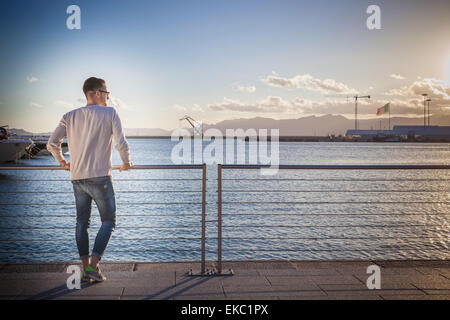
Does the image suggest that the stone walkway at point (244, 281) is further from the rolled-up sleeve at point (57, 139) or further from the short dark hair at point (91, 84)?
the short dark hair at point (91, 84)

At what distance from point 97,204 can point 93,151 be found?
0.52m

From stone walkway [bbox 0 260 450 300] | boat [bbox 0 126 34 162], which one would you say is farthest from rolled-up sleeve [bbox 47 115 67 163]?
boat [bbox 0 126 34 162]

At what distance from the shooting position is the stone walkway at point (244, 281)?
3.66m

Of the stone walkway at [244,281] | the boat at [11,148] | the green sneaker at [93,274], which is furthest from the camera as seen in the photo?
the boat at [11,148]

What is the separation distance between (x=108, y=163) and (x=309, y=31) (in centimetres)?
1327

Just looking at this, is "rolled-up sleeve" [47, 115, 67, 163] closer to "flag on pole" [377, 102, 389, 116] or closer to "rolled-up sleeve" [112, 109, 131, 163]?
"rolled-up sleeve" [112, 109, 131, 163]

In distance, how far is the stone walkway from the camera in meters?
3.66

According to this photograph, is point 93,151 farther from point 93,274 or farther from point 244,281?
point 244,281

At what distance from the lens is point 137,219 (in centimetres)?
1652

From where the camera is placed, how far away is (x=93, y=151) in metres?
3.80

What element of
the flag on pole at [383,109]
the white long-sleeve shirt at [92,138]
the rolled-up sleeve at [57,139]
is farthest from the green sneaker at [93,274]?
the flag on pole at [383,109]

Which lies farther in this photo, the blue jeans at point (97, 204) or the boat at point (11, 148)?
the boat at point (11, 148)


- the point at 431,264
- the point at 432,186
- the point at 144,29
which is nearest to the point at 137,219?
the point at 144,29

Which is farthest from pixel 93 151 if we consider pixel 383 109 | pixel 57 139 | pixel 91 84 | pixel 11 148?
pixel 383 109
